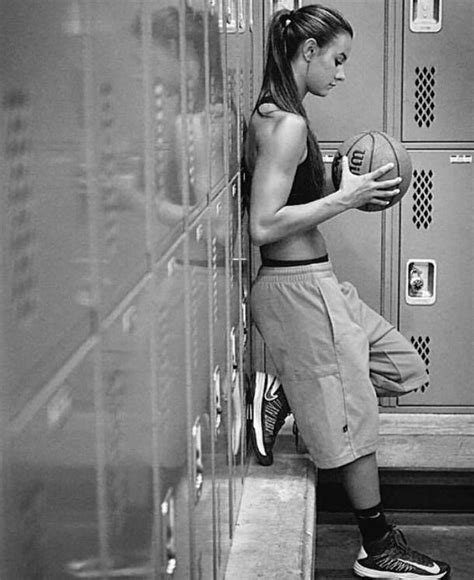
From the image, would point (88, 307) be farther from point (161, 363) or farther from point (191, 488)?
point (191, 488)

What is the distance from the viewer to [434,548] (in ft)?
14.6

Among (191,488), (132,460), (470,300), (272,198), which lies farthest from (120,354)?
(470,300)

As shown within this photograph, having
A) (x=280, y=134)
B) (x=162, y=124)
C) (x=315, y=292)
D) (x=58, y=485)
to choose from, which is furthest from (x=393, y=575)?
(x=58, y=485)

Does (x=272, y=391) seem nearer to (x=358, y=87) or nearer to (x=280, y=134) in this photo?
(x=280, y=134)

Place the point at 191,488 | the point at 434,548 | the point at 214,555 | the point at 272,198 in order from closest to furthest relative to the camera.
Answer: the point at 191,488 → the point at 214,555 → the point at 272,198 → the point at 434,548

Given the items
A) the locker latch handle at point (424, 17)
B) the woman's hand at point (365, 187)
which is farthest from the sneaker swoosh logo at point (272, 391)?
the locker latch handle at point (424, 17)

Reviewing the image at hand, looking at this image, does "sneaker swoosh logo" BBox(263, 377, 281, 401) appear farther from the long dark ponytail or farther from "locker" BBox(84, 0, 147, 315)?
"locker" BBox(84, 0, 147, 315)

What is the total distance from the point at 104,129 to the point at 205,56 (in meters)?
1.23

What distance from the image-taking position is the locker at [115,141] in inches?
52.4

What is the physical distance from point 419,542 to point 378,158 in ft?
4.92

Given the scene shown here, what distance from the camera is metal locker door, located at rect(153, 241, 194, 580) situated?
1.84 meters

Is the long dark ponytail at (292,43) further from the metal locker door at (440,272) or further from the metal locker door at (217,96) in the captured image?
the metal locker door at (440,272)

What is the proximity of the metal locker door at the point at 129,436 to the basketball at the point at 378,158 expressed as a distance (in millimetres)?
2364

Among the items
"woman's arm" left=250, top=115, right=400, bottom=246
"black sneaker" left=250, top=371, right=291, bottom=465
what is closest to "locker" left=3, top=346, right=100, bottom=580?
"woman's arm" left=250, top=115, right=400, bottom=246
